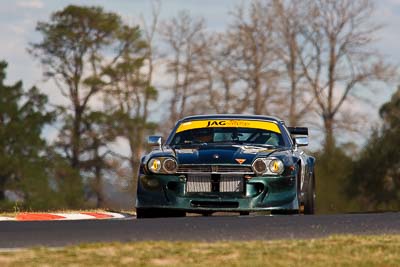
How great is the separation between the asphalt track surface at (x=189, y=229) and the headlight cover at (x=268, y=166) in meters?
1.55

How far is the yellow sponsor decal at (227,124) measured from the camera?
18.3 metres

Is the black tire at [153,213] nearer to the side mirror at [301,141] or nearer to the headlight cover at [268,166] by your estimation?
the headlight cover at [268,166]

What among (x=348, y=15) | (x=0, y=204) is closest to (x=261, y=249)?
(x=0, y=204)

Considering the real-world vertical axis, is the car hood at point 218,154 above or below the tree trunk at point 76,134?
below

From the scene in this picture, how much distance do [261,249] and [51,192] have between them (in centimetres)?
5414

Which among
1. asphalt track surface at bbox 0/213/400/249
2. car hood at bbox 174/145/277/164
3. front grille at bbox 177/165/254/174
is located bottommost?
asphalt track surface at bbox 0/213/400/249

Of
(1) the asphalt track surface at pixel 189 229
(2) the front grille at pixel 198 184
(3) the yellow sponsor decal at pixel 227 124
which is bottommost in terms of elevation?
(1) the asphalt track surface at pixel 189 229

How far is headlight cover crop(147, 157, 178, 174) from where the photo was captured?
1641cm

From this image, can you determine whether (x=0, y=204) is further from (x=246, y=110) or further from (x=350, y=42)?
(x=350, y=42)

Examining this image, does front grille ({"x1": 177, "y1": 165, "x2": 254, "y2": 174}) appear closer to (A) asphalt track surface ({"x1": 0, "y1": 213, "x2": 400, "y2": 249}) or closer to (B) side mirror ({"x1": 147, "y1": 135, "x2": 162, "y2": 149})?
(A) asphalt track surface ({"x1": 0, "y1": 213, "x2": 400, "y2": 249})

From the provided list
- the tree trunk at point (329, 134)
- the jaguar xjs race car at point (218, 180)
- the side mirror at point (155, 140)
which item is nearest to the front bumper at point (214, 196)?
the jaguar xjs race car at point (218, 180)

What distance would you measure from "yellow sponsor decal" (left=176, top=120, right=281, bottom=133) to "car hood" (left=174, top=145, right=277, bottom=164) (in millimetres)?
1350

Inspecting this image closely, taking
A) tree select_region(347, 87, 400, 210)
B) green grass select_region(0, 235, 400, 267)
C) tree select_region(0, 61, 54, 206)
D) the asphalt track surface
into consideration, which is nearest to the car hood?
the asphalt track surface

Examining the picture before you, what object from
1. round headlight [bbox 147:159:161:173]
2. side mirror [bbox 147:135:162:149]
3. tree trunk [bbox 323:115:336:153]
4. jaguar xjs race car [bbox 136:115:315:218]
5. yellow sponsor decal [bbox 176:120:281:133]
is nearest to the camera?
jaguar xjs race car [bbox 136:115:315:218]
